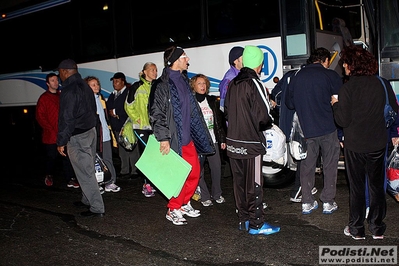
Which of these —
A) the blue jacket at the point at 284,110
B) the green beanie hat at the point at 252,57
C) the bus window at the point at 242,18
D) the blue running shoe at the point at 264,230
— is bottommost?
the blue running shoe at the point at 264,230

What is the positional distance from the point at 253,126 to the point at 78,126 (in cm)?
220

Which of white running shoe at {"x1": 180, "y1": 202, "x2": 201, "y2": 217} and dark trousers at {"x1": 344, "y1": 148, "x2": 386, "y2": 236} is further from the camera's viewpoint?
white running shoe at {"x1": 180, "y1": 202, "x2": 201, "y2": 217}

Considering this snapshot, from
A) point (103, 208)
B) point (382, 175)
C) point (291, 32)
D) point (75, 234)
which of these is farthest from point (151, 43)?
point (382, 175)

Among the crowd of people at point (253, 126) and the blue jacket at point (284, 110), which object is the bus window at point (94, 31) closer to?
the crowd of people at point (253, 126)

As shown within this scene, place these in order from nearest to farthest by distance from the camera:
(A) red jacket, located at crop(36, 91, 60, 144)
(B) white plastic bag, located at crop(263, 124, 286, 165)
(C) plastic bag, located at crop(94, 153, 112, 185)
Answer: (B) white plastic bag, located at crop(263, 124, 286, 165) < (C) plastic bag, located at crop(94, 153, 112, 185) < (A) red jacket, located at crop(36, 91, 60, 144)

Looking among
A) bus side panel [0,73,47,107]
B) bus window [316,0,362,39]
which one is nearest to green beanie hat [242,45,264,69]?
bus window [316,0,362,39]

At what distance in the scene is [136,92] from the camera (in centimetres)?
679

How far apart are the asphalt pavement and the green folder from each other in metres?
0.52

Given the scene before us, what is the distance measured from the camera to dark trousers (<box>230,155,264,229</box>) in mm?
4957

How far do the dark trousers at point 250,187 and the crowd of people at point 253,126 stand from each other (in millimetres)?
10

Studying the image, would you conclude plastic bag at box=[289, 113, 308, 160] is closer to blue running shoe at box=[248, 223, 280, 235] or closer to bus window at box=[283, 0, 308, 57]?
blue running shoe at box=[248, 223, 280, 235]

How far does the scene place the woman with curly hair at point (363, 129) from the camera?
4.40 m

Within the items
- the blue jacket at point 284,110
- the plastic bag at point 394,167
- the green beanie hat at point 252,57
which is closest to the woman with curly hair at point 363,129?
the plastic bag at point 394,167

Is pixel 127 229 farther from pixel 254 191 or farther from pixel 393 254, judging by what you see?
pixel 393 254
